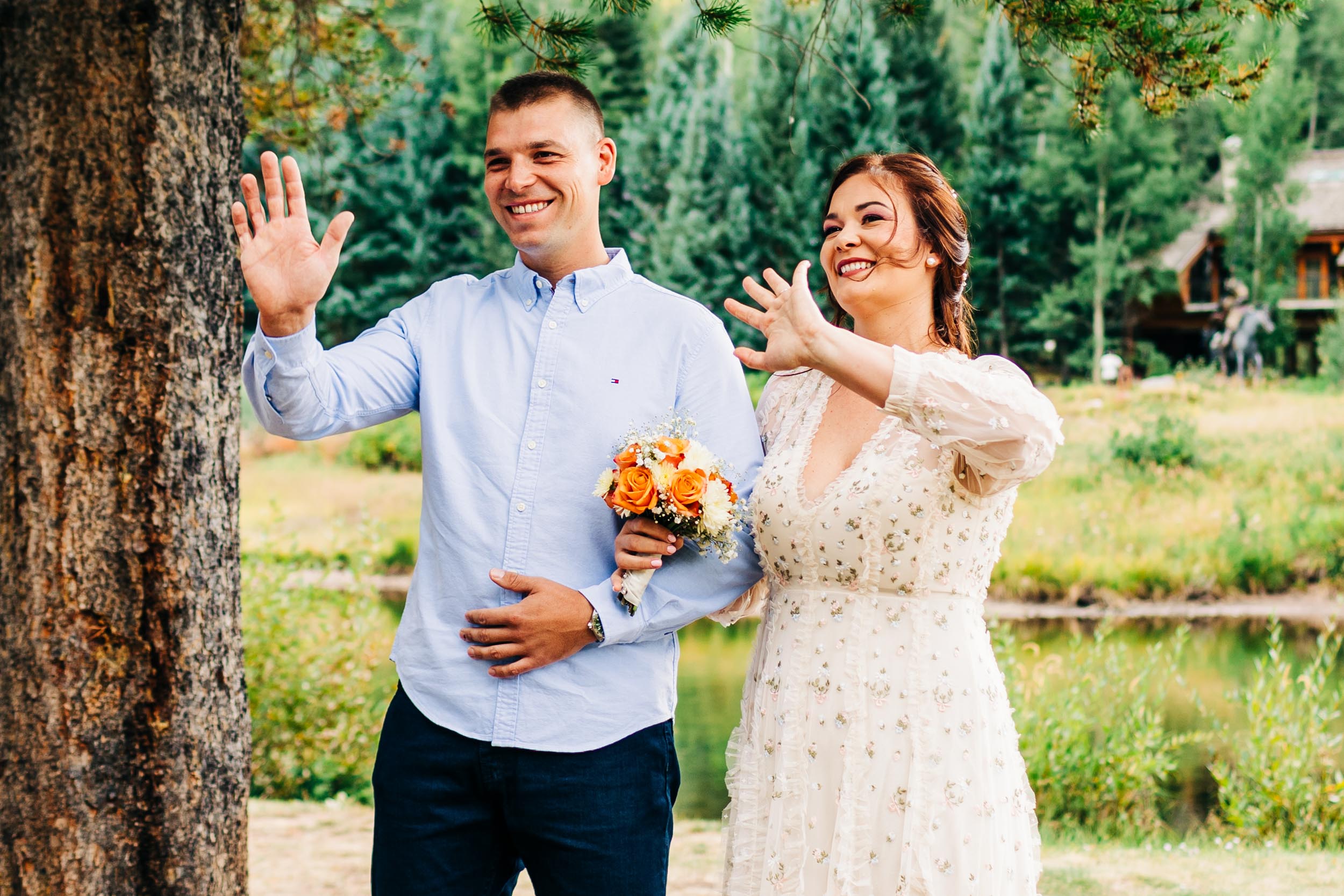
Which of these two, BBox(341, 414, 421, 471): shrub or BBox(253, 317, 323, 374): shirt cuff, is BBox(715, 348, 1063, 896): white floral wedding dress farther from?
BBox(341, 414, 421, 471): shrub

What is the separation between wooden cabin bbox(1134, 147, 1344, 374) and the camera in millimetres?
17438

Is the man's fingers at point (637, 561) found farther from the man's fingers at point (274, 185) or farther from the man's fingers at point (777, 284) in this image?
the man's fingers at point (274, 185)

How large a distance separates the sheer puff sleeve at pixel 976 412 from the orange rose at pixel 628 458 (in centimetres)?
45

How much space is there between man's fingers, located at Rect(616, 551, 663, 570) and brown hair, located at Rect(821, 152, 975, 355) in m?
0.79

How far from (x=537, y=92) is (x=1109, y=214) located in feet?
59.4

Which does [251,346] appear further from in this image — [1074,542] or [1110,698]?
[1074,542]

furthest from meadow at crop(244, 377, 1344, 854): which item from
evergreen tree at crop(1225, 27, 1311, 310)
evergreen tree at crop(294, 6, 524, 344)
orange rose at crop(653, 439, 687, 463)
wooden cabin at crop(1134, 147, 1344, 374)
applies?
evergreen tree at crop(294, 6, 524, 344)

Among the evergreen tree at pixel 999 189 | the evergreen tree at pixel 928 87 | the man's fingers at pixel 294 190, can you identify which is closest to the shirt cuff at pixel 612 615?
the man's fingers at pixel 294 190

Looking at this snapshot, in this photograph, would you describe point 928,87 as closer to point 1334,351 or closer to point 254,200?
point 1334,351

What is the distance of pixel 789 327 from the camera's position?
2031 millimetres

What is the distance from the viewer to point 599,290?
2312mm

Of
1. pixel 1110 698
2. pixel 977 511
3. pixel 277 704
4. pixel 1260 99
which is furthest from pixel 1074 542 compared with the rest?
pixel 977 511

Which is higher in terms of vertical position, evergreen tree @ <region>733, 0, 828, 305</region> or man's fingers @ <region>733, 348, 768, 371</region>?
evergreen tree @ <region>733, 0, 828, 305</region>

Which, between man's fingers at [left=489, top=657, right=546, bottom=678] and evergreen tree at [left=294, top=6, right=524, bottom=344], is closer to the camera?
man's fingers at [left=489, top=657, right=546, bottom=678]
